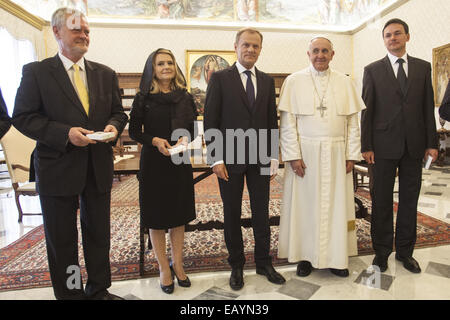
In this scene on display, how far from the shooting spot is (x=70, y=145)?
7.00ft

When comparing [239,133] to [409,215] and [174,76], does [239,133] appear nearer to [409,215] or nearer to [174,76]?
[174,76]

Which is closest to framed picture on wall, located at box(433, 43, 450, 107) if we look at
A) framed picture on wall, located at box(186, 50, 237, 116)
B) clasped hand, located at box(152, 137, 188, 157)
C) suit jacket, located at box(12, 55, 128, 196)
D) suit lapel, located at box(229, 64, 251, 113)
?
framed picture on wall, located at box(186, 50, 237, 116)

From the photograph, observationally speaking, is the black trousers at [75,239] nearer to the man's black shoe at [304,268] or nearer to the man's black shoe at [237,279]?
the man's black shoe at [237,279]

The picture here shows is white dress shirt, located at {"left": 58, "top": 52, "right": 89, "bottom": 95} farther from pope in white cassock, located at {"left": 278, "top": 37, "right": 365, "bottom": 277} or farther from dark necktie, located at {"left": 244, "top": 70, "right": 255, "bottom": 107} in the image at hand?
pope in white cassock, located at {"left": 278, "top": 37, "right": 365, "bottom": 277}

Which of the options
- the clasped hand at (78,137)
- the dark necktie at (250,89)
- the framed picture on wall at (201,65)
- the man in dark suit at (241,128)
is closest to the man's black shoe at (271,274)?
the man in dark suit at (241,128)

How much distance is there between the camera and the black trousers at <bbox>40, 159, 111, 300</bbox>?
7.09 feet

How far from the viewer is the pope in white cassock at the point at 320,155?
2719 millimetres

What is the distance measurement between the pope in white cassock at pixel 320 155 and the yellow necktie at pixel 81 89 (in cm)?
151

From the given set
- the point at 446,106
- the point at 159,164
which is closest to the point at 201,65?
the point at 159,164

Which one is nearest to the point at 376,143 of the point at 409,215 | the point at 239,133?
the point at 409,215

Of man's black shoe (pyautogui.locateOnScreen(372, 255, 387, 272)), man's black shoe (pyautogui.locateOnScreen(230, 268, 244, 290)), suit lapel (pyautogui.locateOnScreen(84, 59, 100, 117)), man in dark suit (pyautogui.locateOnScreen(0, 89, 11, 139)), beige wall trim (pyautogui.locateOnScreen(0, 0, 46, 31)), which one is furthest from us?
beige wall trim (pyautogui.locateOnScreen(0, 0, 46, 31))

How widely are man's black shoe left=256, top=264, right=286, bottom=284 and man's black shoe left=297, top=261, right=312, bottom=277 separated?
218 millimetres

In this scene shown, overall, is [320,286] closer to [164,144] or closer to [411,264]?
[411,264]

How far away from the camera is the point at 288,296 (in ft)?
8.10
